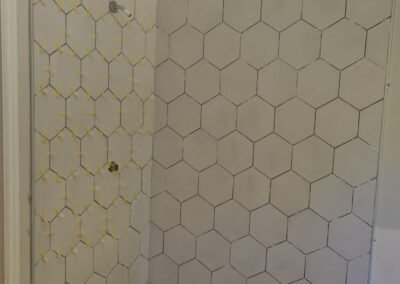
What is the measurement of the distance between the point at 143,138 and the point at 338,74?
58 centimetres

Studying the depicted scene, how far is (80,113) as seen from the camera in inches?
40.5

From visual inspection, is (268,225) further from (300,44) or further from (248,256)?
(300,44)

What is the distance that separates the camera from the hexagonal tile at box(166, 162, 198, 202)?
1.29 meters

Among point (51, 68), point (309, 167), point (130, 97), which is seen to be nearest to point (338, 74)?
point (309, 167)

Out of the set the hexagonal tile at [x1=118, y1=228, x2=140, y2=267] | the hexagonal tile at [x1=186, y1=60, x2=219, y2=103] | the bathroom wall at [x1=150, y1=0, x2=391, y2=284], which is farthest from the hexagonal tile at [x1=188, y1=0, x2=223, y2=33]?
the hexagonal tile at [x1=118, y1=228, x2=140, y2=267]

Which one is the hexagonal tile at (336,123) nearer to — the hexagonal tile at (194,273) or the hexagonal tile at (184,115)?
the hexagonal tile at (184,115)

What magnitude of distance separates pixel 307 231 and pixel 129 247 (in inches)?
20.3

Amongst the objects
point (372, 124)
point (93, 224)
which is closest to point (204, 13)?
point (372, 124)

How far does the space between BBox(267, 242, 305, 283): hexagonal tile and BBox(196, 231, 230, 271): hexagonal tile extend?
132 mm

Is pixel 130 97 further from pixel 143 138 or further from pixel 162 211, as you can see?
pixel 162 211

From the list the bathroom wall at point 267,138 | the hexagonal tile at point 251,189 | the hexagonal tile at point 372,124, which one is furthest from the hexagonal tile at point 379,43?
the hexagonal tile at point 251,189

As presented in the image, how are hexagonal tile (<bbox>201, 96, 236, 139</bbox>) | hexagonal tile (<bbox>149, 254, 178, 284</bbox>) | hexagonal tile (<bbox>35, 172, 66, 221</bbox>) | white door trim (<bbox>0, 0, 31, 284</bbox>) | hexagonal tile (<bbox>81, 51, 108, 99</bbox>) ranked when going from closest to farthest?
1. white door trim (<bbox>0, 0, 31, 284</bbox>)
2. hexagonal tile (<bbox>35, 172, 66, 221</bbox>)
3. hexagonal tile (<bbox>81, 51, 108, 99</bbox>)
4. hexagonal tile (<bbox>201, 96, 236, 139</bbox>)
5. hexagonal tile (<bbox>149, 254, 178, 284</bbox>)

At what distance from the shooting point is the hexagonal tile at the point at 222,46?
1.22 metres

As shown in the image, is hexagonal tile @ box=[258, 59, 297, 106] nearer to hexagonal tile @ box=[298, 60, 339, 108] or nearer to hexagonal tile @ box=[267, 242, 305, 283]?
hexagonal tile @ box=[298, 60, 339, 108]
